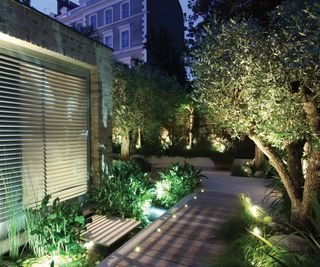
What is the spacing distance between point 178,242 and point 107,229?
123 centimetres

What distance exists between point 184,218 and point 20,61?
357 cm

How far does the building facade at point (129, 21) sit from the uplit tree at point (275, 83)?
17.1 metres

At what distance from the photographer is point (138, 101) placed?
10.1 metres

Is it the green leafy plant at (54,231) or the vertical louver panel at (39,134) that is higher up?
the vertical louver panel at (39,134)

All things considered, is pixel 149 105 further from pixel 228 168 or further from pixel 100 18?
pixel 100 18

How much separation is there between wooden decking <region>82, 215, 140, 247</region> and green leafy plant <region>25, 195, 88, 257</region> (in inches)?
18.6

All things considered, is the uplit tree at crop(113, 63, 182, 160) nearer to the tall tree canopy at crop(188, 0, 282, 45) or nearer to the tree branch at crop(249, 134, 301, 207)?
the tall tree canopy at crop(188, 0, 282, 45)

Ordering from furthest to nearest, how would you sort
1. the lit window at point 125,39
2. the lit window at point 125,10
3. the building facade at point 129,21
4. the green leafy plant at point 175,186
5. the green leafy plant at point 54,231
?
1. the lit window at point 125,39
2. the lit window at point 125,10
3. the building facade at point 129,21
4. the green leafy plant at point 175,186
5. the green leafy plant at point 54,231

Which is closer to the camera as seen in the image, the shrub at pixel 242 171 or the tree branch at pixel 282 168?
the tree branch at pixel 282 168

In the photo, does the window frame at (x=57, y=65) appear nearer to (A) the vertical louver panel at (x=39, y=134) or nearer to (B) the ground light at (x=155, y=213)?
(A) the vertical louver panel at (x=39, y=134)

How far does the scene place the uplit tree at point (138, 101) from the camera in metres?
9.73

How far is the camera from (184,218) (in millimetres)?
4613

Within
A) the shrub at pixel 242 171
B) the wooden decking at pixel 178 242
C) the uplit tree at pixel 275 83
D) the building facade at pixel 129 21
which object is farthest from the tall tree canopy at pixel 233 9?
the building facade at pixel 129 21

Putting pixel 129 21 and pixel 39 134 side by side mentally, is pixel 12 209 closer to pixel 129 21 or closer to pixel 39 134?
pixel 39 134
